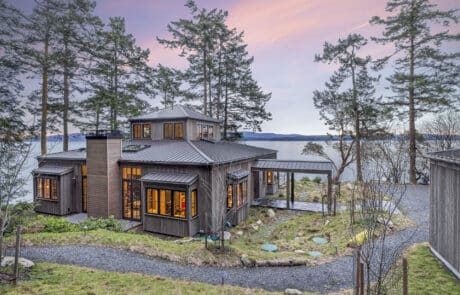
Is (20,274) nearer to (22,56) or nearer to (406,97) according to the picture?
(22,56)

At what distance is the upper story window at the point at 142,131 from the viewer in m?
16.3

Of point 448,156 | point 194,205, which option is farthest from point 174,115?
point 448,156

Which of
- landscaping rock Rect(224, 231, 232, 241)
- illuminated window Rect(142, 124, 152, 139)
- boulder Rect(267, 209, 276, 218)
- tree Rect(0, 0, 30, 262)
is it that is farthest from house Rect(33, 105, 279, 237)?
tree Rect(0, 0, 30, 262)

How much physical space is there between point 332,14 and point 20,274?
64.0ft

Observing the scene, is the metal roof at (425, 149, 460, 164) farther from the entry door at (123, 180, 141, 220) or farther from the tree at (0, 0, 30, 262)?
the tree at (0, 0, 30, 262)

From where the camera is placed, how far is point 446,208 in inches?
236

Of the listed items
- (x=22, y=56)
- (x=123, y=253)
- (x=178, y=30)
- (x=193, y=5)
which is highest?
(x=193, y=5)

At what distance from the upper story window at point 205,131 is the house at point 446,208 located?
12.6 metres

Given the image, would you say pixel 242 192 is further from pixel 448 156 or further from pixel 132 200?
pixel 448 156

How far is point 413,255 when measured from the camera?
687 cm

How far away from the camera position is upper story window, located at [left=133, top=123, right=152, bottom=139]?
643 inches

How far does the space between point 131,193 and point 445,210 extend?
12673mm

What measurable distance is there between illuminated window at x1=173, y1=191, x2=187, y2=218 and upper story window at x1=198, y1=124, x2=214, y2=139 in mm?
6499

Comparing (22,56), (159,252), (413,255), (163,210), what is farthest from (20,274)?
(22,56)
